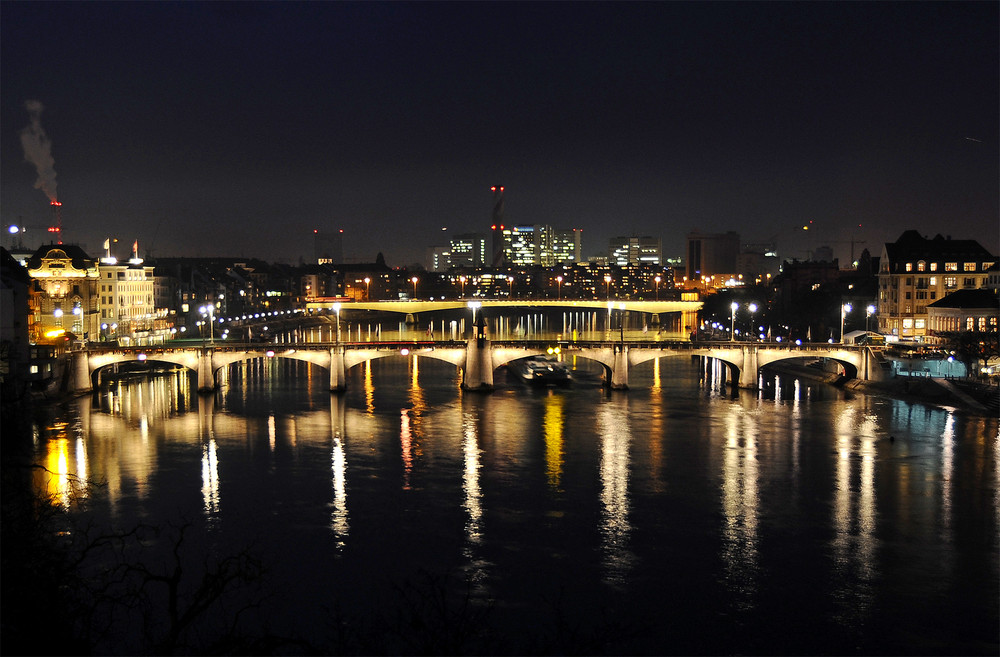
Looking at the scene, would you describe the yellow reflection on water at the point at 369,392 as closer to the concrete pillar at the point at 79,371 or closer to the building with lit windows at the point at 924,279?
the concrete pillar at the point at 79,371

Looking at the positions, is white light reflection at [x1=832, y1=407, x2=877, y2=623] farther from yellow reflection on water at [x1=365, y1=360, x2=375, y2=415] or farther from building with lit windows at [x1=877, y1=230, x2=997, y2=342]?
building with lit windows at [x1=877, y1=230, x2=997, y2=342]

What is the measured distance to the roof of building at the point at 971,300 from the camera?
61812mm

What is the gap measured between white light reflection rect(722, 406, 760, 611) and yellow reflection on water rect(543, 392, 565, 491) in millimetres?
5946

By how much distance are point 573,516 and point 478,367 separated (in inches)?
1131

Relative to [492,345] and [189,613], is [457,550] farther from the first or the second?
[492,345]

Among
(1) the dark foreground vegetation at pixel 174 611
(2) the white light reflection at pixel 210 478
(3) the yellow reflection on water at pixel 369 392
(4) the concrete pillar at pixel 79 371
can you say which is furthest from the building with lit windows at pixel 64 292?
(1) the dark foreground vegetation at pixel 174 611

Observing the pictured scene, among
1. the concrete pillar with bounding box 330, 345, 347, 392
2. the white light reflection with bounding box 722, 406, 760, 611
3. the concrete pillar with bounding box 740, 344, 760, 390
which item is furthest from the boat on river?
the white light reflection with bounding box 722, 406, 760, 611

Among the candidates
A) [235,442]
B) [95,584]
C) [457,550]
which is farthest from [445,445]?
[95,584]

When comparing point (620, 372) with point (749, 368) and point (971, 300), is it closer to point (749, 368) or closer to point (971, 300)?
point (749, 368)

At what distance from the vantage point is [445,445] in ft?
129

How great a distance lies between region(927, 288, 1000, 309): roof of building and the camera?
203 feet

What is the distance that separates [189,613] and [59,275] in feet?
228

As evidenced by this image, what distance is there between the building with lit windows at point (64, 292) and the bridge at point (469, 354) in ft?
48.7

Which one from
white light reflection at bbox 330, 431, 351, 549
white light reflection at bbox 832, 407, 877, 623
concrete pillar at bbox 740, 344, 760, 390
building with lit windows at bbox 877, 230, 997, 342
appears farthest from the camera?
building with lit windows at bbox 877, 230, 997, 342
